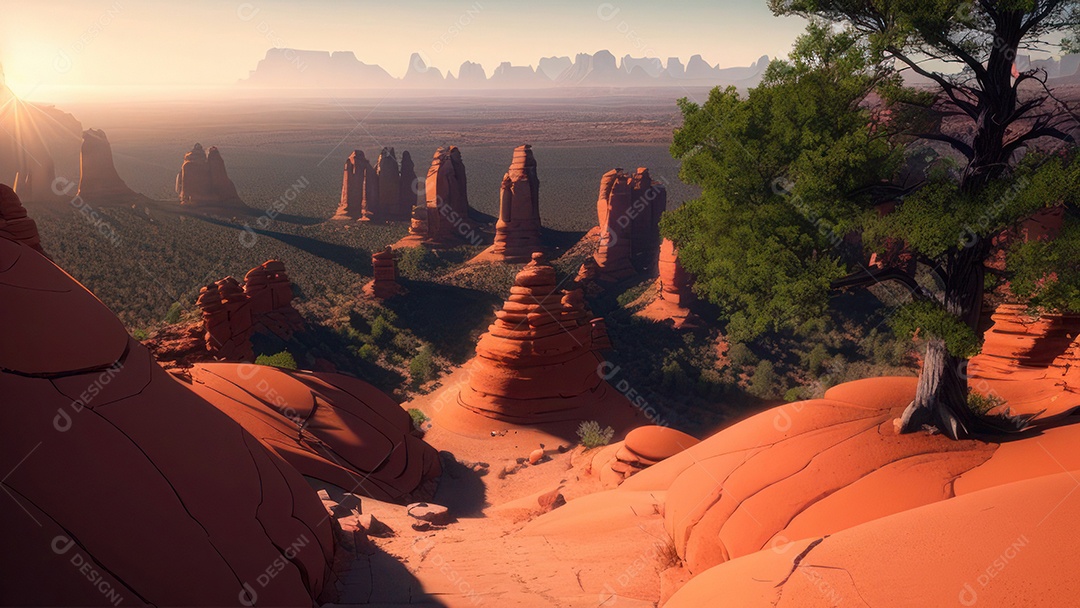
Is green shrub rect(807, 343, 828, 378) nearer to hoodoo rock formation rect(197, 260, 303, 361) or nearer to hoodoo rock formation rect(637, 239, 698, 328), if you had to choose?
hoodoo rock formation rect(637, 239, 698, 328)

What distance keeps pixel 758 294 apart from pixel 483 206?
329ft

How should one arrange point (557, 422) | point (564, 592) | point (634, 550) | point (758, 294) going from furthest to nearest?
1. point (557, 422)
2. point (758, 294)
3. point (634, 550)
4. point (564, 592)

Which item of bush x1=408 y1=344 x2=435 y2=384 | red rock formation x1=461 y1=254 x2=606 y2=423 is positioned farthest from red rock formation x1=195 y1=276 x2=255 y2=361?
red rock formation x1=461 y1=254 x2=606 y2=423

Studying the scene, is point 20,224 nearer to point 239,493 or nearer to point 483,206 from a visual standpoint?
point 239,493

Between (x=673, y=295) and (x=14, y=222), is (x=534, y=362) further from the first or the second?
(x=14, y=222)

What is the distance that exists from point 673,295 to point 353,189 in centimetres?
5587

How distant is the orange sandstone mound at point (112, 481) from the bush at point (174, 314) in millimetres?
36513

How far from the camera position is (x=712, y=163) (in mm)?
11555

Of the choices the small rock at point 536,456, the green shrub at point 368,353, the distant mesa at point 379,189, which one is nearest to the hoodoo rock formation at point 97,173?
the distant mesa at point 379,189

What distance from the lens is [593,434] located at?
26328mm

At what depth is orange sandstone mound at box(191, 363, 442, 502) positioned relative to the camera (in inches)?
683

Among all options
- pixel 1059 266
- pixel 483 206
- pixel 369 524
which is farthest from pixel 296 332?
pixel 483 206

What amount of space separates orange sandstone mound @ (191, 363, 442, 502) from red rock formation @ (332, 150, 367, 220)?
69.7m

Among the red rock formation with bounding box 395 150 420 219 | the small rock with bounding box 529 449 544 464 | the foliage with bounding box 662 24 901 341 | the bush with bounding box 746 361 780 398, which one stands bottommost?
the bush with bounding box 746 361 780 398
